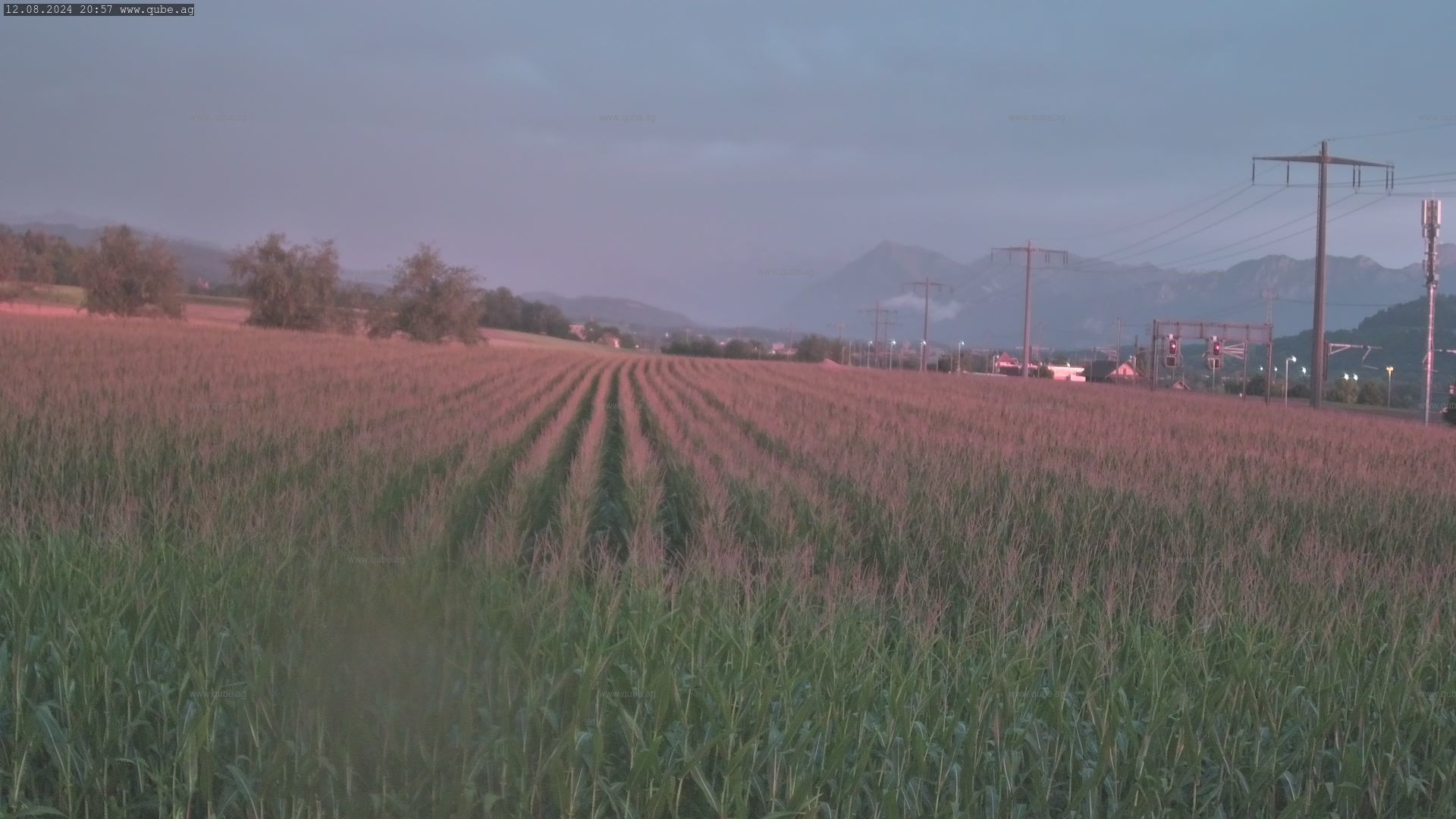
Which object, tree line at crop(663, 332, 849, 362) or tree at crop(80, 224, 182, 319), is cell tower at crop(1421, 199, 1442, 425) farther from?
tree line at crop(663, 332, 849, 362)

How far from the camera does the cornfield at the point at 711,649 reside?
3805 millimetres

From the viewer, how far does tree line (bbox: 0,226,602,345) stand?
80938 millimetres

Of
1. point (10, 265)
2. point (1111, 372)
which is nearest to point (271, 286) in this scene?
point (10, 265)

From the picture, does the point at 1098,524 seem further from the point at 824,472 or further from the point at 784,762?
the point at 784,762

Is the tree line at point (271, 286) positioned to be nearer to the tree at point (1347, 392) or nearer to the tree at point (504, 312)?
the tree at point (504, 312)

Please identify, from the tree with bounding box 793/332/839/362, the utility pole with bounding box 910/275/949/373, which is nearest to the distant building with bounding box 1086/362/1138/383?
the utility pole with bounding box 910/275/949/373

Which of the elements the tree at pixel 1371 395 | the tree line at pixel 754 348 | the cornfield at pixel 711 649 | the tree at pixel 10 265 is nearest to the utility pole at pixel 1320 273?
the cornfield at pixel 711 649

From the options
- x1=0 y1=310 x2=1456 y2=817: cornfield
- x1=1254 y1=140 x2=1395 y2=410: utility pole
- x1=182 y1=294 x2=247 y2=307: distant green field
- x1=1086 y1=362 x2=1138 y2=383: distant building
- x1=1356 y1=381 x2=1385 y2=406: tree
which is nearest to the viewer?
x1=0 y1=310 x2=1456 y2=817: cornfield

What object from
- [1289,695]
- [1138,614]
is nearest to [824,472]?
[1138,614]

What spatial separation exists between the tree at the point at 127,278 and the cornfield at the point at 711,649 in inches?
3178

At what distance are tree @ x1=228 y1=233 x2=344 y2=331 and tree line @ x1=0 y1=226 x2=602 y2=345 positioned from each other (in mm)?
64

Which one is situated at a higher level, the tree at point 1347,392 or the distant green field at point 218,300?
the distant green field at point 218,300

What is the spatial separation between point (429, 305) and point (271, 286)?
13.0m

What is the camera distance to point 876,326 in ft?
381
